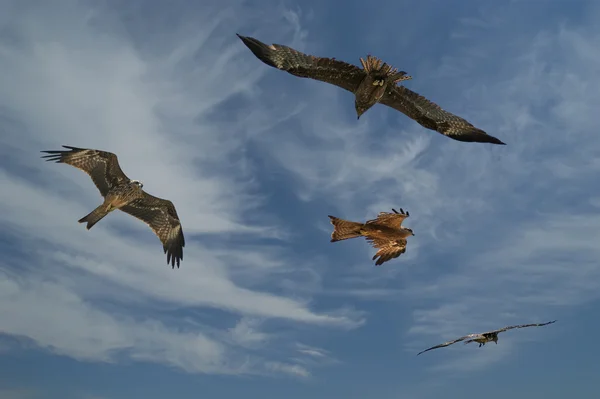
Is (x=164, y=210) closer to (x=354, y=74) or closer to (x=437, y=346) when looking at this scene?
(x=354, y=74)

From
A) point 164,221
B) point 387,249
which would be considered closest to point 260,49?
point 387,249

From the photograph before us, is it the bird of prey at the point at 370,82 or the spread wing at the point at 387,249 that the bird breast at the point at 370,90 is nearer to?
the bird of prey at the point at 370,82

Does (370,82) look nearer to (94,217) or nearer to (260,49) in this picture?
(260,49)

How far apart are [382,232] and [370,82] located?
3666 millimetres


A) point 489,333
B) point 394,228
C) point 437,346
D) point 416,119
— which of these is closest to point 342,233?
point 394,228

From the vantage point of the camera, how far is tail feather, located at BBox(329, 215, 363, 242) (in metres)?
11.8

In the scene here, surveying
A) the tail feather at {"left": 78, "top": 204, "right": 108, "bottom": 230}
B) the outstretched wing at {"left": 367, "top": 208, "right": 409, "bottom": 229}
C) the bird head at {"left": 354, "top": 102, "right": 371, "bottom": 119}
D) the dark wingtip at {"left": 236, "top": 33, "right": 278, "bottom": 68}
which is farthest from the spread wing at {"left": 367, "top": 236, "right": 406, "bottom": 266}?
the tail feather at {"left": 78, "top": 204, "right": 108, "bottom": 230}

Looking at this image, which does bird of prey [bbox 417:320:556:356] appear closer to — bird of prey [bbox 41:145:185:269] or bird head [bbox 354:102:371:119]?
bird head [bbox 354:102:371:119]

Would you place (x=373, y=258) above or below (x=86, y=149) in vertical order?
below

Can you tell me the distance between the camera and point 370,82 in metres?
12.8

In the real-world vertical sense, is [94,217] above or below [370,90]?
below

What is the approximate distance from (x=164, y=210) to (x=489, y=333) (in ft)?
42.1

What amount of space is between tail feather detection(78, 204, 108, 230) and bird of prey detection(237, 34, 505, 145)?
852 cm

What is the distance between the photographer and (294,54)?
12516 mm
